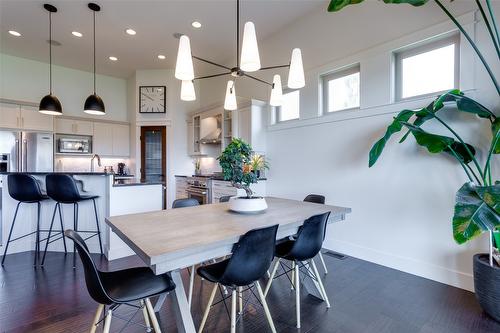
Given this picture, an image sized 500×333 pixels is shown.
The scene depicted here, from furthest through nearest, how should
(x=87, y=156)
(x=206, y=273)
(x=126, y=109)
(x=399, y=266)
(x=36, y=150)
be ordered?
(x=126, y=109) → (x=87, y=156) → (x=36, y=150) → (x=399, y=266) → (x=206, y=273)

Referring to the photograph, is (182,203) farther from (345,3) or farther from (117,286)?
(345,3)

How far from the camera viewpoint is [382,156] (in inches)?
123

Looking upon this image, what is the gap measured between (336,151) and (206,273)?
2605mm

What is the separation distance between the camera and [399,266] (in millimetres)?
2984

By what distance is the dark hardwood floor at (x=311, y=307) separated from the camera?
75.7 inches

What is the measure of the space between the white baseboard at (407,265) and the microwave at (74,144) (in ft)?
19.6

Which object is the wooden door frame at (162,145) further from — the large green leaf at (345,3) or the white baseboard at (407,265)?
the large green leaf at (345,3)

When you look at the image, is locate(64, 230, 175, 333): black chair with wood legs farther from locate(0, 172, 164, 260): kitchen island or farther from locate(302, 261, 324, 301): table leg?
locate(0, 172, 164, 260): kitchen island

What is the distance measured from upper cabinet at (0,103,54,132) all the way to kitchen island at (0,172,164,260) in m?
2.36

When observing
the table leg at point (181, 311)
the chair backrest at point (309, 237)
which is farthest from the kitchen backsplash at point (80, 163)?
the chair backrest at point (309, 237)

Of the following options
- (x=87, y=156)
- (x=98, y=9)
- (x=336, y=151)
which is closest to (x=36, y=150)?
(x=87, y=156)

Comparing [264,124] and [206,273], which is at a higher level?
[264,124]

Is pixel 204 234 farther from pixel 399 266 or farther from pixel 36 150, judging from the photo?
pixel 36 150

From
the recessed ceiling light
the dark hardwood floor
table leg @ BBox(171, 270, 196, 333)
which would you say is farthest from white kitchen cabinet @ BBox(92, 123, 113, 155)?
table leg @ BBox(171, 270, 196, 333)
